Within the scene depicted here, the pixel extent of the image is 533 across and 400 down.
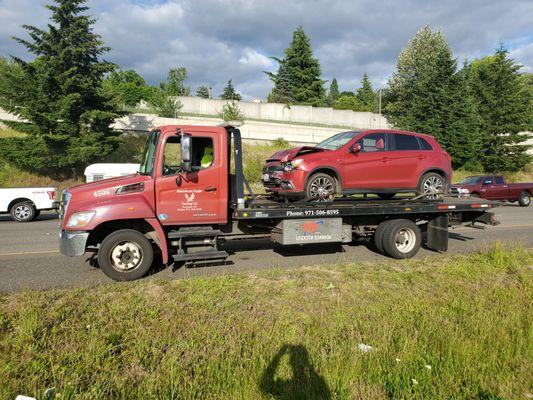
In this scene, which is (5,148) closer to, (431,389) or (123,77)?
(431,389)

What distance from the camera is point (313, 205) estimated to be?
7.61m

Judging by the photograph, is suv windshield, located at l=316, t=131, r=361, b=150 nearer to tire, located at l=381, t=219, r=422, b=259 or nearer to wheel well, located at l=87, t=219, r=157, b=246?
tire, located at l=381, t=219, r=422, b=259

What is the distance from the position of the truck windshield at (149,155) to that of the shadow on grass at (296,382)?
4297 mm

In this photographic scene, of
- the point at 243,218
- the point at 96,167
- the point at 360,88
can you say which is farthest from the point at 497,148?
the point at 360,88

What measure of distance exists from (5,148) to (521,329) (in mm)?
25367

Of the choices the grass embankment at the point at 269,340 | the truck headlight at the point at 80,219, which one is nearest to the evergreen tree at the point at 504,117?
the grass embankment at the point at 269,340

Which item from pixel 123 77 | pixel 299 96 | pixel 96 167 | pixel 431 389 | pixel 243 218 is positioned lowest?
pixel 431 389

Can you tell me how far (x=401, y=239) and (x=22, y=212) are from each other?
45.7 ft

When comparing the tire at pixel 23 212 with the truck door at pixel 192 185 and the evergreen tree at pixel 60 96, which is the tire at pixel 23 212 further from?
the truck door at pixel 192 185

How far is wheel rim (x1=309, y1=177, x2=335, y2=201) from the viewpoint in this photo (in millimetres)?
8188

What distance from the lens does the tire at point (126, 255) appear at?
6270 millimetres

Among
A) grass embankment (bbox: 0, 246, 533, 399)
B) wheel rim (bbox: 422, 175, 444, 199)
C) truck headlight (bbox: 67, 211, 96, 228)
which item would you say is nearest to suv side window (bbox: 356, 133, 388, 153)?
wheel rim (bbox: 422, 175, 444, 199)

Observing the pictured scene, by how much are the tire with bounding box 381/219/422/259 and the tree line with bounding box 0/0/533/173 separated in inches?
799

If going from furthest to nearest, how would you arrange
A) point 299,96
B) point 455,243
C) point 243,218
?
point 299,96, point 455,243, point 243,218
